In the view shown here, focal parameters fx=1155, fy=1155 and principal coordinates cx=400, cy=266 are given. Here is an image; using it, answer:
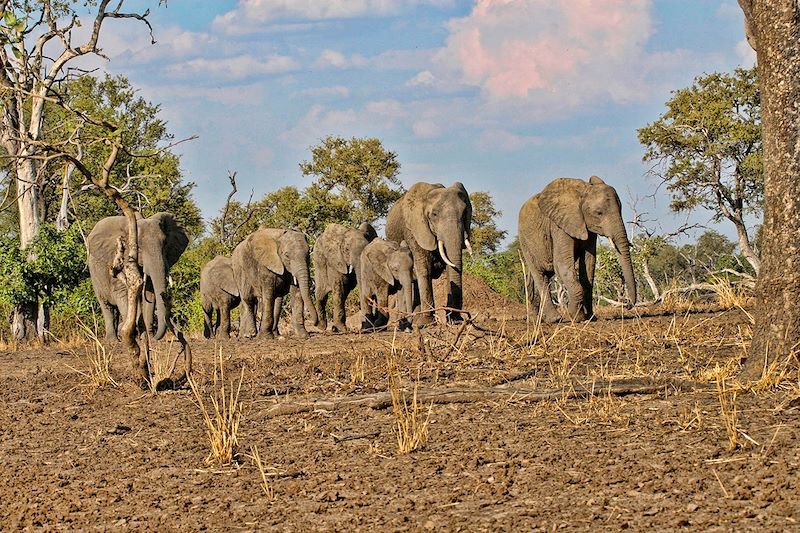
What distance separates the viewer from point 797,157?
7840 millimetres

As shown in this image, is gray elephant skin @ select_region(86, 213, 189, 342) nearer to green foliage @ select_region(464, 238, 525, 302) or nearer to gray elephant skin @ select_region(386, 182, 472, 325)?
gray elephant skin @ select_region(386, 182, 472, 325)

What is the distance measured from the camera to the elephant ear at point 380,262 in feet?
59.5

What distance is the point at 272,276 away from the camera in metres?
19.5

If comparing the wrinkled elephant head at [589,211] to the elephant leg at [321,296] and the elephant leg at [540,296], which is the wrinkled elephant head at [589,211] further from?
the elephant leg at [321,296]

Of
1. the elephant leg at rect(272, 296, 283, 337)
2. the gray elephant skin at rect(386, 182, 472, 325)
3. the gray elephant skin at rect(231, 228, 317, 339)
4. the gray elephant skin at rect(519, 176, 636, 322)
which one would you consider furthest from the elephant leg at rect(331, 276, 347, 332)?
the gray elephant skin at rect(519, 176, 636, 322)

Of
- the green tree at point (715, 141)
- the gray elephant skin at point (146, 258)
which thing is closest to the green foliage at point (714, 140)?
the green tree at point (715, 141)

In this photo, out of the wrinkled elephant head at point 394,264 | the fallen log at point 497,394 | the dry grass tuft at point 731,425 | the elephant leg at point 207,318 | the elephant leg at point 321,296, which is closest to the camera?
the dry grass tuft at point 731,425

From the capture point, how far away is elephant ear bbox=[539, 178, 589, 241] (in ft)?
55.0

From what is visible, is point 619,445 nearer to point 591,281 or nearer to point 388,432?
point 388,432

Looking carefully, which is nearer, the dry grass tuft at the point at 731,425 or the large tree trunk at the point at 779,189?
the dry grass tuft at the point at 731,425

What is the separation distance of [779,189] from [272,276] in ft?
41.2

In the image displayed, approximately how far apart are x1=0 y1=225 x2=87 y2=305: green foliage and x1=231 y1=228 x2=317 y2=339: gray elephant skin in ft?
9.67

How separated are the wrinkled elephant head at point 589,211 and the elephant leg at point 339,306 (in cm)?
394

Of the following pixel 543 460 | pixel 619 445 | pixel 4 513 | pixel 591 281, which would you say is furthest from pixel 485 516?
pixel 591 281
